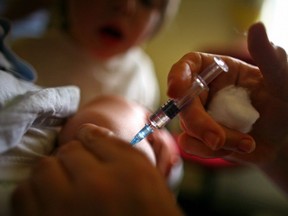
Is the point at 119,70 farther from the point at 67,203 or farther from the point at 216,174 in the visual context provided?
the point at 67,203

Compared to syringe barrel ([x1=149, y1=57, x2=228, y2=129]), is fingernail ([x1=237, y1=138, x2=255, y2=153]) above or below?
below

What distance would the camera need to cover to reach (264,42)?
363 millimetres

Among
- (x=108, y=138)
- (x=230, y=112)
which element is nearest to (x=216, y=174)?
(x=230, y=112)

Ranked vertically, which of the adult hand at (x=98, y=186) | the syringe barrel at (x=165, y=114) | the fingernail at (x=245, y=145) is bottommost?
the fingernail at (x=245, y=145)

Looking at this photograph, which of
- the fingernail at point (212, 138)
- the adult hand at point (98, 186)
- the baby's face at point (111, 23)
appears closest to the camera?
the adult hand at point (98, 186)

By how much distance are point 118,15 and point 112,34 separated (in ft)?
0.23

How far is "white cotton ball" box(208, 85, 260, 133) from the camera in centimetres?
39

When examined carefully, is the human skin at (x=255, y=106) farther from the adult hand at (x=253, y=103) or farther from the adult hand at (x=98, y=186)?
the adult hand at (x=98, y=186)

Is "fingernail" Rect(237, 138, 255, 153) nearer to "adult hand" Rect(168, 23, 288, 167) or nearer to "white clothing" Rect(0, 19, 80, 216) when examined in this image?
"adult hand" Rect(168, 23, 288, 167)

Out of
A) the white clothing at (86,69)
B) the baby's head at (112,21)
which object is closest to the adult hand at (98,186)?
the white clothing at (86,69)

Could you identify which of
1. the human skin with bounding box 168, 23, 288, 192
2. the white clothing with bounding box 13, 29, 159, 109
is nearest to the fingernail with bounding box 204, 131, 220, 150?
the human skin with bounding box 168, 23, 288, 192

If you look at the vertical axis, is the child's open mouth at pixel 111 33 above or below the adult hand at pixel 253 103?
above

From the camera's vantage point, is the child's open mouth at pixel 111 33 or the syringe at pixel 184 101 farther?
the child's open mouth at pixel 111 33

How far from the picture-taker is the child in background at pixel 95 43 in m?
0.77
